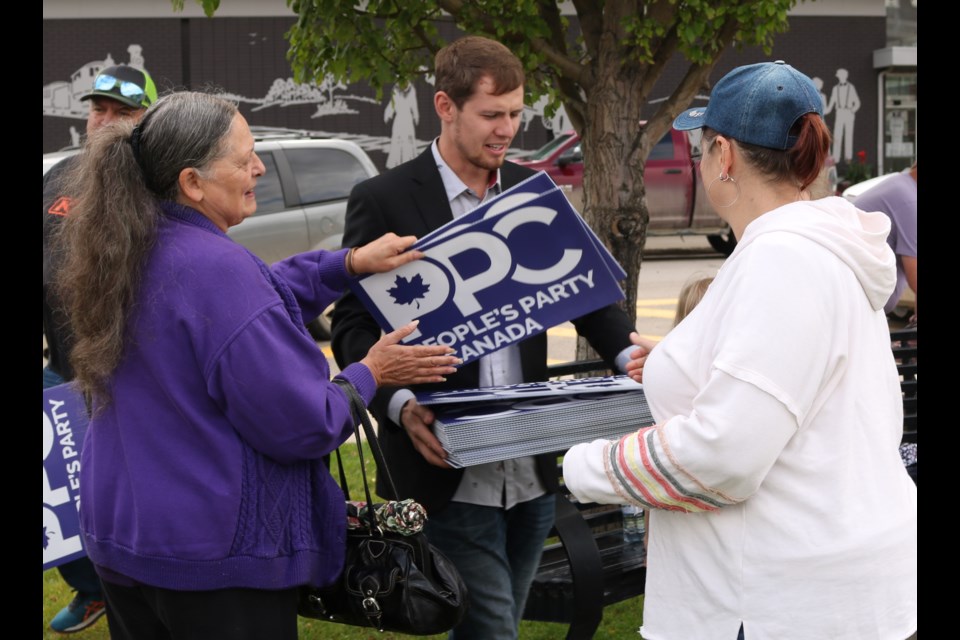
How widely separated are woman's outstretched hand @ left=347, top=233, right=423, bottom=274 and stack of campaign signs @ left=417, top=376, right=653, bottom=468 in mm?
369

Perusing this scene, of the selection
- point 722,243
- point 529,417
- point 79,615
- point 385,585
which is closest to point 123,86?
point 79,615

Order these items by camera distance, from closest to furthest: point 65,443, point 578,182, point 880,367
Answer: point 880,367, point 65,443, point 578,182

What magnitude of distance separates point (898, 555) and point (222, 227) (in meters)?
1.61

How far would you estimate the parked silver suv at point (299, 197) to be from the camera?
1141cm

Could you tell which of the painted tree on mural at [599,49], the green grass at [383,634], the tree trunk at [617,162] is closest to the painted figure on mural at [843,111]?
the painted tree on mural at [599,49]

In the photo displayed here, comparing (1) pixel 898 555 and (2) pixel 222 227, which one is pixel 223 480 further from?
(1) pixel 898 555

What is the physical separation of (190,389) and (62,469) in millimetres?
2209

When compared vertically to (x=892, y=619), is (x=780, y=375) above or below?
above

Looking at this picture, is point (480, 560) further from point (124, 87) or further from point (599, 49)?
point (599, 49)

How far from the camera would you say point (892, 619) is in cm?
223

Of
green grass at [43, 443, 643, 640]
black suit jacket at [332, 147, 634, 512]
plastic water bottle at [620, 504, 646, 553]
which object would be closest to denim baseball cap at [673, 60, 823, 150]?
black suit jacket at [332, 147, 634, 512]

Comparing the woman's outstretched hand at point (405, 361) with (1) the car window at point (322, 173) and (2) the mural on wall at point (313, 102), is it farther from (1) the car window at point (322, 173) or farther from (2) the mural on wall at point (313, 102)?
(2) the mural on wall at point (313, 102)

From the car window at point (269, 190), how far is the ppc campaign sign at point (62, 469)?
291 inches

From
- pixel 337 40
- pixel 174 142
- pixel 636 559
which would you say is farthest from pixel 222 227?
pixel 337 40
